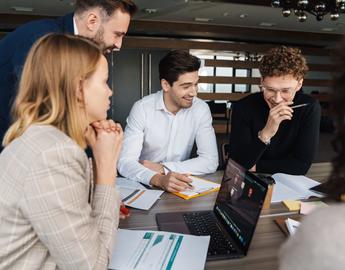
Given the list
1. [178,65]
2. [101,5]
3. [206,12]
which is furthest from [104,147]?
[206,12]

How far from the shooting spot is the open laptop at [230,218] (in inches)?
42.7

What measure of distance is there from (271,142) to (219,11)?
5.77 m

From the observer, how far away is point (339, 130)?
25.3 inches

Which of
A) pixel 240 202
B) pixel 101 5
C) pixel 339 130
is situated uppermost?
pixel 101 5

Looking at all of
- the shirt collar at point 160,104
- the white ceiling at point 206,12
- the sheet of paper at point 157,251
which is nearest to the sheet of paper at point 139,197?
the sheet of paper at point 157,251

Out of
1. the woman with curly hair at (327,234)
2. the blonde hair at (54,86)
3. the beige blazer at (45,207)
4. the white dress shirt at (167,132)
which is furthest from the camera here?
the white dress shirt at (167,132)

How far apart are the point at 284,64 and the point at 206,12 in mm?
5873

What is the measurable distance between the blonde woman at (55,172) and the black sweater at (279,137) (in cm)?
127

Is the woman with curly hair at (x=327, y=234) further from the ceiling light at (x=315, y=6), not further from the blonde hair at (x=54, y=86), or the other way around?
the ceiling light at (x=315, y=6)

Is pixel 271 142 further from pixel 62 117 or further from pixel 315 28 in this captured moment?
pixel 315 28

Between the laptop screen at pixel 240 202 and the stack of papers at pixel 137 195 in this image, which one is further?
the stack of papers at pixel 137 195

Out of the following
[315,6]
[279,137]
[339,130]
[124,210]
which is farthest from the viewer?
[315,6]

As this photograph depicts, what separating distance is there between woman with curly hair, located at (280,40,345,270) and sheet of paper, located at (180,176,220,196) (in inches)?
41.6

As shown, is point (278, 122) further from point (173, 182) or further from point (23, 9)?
point (23, 9)
